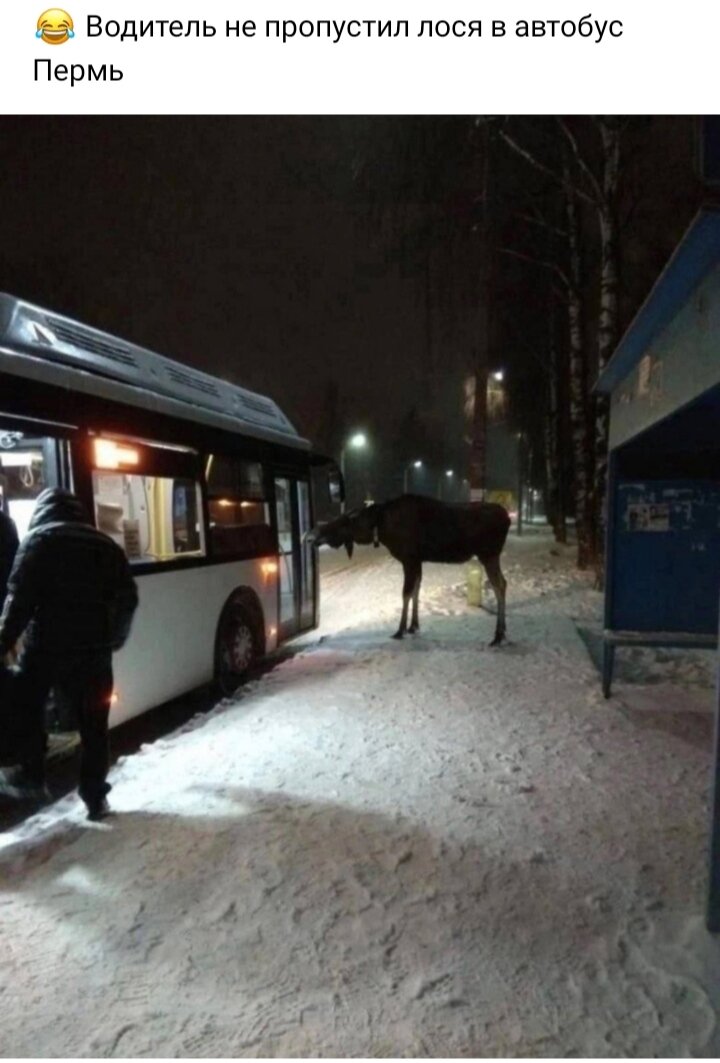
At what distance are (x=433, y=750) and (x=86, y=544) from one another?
301 cm

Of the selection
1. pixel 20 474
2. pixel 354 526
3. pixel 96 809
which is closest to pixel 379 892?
pixel 96 809

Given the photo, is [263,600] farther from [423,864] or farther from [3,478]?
[423,864]

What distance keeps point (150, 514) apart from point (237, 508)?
4.91ft

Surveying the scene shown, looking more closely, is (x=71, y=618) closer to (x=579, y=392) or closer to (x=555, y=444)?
(x=579, y=392)

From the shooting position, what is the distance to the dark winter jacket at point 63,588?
12.8ft

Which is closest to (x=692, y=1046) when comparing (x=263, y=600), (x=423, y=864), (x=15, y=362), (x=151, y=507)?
(x=423, y=864)

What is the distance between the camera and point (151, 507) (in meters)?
6.46

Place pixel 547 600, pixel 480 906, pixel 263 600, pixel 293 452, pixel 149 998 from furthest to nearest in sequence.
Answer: pixel 547 600 < pixel 293 452 < pixel 263 600 < pixel 480 906 < pixel 149 998

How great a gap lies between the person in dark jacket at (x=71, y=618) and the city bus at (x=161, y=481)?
3.64ft

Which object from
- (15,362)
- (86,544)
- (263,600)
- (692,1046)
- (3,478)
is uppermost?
(15,362)

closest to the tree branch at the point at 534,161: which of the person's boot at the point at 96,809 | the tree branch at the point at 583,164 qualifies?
the tree branch at the point at 583,164

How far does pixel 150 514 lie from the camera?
646cm

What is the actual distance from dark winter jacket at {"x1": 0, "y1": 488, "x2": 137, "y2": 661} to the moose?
5632 mm

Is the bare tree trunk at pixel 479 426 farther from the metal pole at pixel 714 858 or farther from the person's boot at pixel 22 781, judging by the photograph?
the metal pole at pixel 714 858
